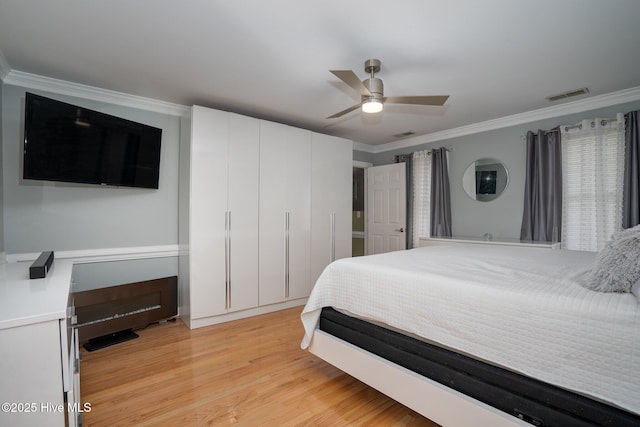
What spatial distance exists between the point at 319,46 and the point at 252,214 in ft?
6.42

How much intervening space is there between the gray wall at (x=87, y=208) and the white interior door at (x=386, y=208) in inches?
124

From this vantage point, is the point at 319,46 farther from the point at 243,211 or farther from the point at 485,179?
the point at 485,179

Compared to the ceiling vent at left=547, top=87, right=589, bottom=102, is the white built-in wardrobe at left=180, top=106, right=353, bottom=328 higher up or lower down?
lower down

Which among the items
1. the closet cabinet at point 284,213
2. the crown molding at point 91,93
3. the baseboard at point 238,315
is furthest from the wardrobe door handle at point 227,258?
the crown molding at point 91,93

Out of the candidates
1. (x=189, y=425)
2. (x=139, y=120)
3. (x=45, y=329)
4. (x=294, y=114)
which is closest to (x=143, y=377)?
(x=189, y=425)

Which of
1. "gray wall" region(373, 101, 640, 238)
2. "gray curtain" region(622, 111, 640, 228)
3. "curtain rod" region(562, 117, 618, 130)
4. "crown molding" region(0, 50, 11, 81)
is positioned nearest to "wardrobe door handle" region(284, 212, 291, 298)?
"gray wall" region(373, 101, 640, 238)

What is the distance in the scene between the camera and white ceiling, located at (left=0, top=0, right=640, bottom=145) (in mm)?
1786

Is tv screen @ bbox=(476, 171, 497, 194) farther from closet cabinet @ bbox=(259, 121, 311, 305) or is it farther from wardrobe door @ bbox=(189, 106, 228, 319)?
wardrobe door @ bbox=(189, 106, 228, 319)

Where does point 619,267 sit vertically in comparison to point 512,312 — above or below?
above

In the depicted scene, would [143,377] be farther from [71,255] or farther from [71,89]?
[71,89]

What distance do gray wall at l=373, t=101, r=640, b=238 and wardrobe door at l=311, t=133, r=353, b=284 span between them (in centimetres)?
153

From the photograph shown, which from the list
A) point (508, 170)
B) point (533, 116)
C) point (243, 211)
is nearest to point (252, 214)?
point (243, 211)

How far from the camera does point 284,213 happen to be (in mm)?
3748

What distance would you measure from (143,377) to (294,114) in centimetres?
301
